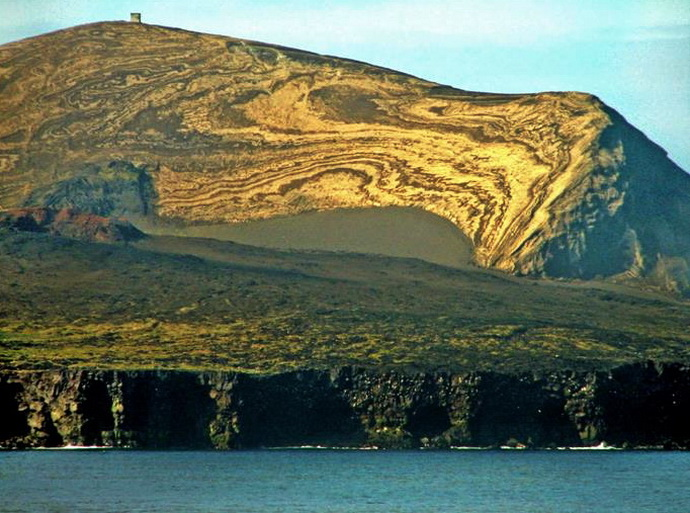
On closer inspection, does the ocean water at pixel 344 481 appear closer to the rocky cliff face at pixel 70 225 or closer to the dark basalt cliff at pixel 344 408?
the dark basalt cliff at pixel 344 408

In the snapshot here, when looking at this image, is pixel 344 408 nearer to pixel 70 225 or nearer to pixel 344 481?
pixel 344 481

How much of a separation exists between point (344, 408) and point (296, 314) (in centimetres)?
2614

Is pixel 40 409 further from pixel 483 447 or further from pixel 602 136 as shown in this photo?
pixel 602 136

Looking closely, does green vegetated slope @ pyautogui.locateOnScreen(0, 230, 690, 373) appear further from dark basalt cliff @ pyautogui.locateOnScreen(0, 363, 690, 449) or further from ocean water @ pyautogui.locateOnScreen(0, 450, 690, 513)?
ocean water @ pyautogui.locateOnScreen(0, 450, 690, 513)

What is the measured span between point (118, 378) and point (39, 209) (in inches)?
2724

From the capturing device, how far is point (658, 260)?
182 m

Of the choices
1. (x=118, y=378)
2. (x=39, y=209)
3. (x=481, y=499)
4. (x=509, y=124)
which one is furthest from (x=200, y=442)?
(x=509, y=124)

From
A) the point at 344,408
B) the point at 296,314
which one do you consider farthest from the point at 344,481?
the point at 296,314

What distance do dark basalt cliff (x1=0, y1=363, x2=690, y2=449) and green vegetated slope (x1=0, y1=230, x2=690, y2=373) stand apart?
4.12 m

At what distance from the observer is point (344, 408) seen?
124m

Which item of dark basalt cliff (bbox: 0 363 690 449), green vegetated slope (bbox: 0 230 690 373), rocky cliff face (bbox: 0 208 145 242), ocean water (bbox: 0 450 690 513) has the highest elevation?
rocky cliff face (bbox: 0 208 145 242)

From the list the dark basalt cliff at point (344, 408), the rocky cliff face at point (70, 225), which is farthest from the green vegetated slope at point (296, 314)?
the rocky cliff face at point (70, 225)

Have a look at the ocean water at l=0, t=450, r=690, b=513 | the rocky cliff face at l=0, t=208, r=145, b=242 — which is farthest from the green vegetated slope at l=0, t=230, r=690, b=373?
the ocean water at l=0, t=450, r=690, b=513

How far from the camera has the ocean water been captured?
Answer: 9200cm
